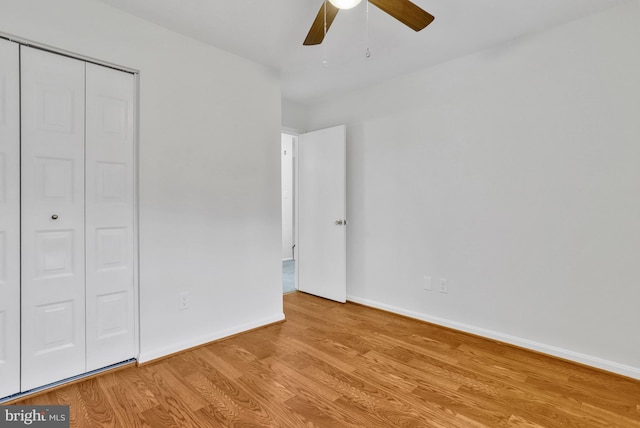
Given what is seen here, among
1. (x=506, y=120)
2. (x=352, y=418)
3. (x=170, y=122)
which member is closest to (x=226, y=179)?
(x=170, y=122)

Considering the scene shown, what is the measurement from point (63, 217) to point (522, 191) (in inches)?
127

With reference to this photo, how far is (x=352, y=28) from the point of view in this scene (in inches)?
94.7

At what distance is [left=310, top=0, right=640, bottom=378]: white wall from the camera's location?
7.16ft

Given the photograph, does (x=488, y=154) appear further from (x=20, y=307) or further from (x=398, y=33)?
(x=20, y=307)

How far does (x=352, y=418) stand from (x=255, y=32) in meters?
2.62

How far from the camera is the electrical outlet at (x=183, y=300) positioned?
2.51 m

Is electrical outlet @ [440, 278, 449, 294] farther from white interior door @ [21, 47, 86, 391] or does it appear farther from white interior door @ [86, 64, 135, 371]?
white interior door @ [21, 47, 86, 391]

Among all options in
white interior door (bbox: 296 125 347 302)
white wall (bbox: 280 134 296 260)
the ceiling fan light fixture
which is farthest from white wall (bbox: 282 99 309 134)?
the ceiling fan light fixture

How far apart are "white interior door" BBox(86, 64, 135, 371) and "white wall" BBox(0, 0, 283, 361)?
89 mm

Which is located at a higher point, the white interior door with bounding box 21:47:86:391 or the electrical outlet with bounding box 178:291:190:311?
the white interior door with bounding box 21:47:86:391

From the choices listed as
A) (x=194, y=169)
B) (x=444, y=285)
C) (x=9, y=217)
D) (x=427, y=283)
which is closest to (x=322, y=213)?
(x=427, y=283)

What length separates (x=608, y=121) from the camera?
7.23ft

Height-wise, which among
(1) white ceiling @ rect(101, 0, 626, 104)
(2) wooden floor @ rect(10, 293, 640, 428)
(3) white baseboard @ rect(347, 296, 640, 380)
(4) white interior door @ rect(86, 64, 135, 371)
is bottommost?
(2) wooden floor @ rect(10, 293, 640, 428)

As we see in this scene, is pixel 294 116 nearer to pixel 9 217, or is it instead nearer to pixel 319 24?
pixel 319 24
